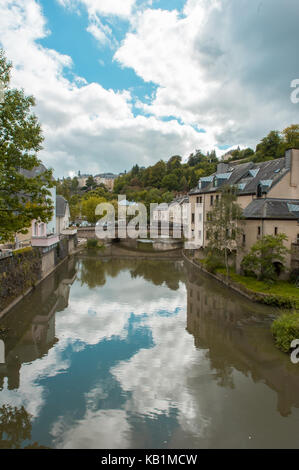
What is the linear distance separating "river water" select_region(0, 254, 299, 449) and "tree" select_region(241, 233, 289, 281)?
2.68 m

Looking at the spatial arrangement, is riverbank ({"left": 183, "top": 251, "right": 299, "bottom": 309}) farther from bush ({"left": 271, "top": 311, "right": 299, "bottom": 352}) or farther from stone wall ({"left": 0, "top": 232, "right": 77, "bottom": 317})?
stone wall ({"left": 0, "top": 232, "right": 77, "bottom": 317})

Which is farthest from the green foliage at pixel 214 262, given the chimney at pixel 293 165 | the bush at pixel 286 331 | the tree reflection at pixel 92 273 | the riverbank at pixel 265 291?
the bush at pixel 286 331

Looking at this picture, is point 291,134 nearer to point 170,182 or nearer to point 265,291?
point 265,291

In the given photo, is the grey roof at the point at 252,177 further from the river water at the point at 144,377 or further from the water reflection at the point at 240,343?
the river water at the point at 144,377

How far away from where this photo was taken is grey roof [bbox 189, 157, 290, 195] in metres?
25.5

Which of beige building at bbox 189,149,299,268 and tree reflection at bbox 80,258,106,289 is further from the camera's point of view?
tree reflection at bbox 80,258,106,289

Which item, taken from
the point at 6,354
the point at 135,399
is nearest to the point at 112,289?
the point at 6,354

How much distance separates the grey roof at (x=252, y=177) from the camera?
83.8 ft

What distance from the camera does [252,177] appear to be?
2992 cm

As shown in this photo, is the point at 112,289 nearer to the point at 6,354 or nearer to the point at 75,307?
the point at 75,307

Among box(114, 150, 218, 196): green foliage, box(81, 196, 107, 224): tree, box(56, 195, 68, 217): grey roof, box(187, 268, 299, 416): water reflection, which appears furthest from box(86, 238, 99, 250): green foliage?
box(114, 150, 218, 196): green foliage

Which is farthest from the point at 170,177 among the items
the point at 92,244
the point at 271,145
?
the point at 92,244

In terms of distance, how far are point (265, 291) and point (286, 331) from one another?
6.26 metres
